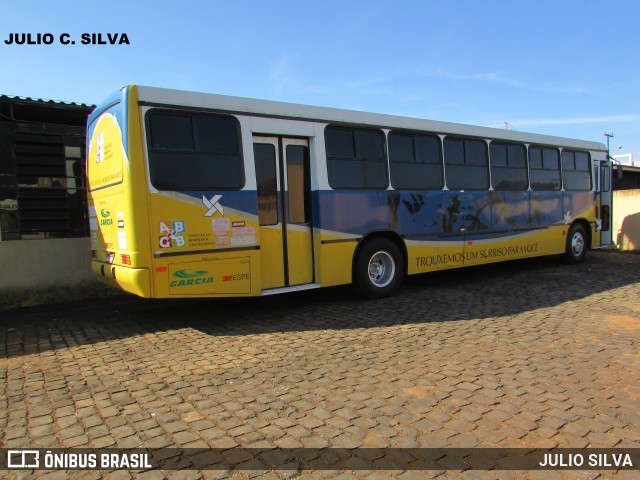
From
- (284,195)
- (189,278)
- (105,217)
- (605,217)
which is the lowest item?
(189,278)

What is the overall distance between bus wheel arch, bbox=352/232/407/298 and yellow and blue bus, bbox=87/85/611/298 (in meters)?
0.02

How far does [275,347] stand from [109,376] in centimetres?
176

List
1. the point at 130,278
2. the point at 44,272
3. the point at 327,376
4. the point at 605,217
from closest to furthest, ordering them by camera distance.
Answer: the point at 327,376, the point at 130,278, the point at 44,272, the point at 605,217

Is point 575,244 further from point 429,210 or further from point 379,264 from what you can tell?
point 379,264

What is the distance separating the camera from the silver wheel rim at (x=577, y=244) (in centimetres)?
1201

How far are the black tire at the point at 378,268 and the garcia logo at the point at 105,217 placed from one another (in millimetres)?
3753

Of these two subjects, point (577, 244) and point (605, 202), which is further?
point (605, 202)

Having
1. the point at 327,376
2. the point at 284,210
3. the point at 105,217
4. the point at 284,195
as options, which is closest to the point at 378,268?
the point at 284,210

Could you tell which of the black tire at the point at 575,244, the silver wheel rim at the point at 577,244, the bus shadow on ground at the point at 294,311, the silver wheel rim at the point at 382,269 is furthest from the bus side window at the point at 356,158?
the silver wheel rim at the point at 577,244

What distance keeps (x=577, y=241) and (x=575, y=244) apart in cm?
15

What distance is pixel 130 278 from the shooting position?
5707mm

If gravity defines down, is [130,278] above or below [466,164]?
below

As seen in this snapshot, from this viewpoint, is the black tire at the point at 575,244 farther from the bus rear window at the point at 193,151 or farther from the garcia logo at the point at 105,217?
the garcia logo at the point at 105,217

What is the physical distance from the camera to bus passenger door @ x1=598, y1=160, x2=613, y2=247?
12750mm
